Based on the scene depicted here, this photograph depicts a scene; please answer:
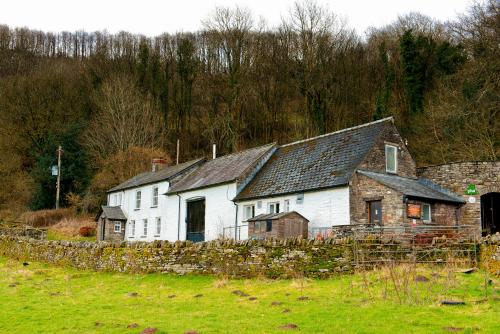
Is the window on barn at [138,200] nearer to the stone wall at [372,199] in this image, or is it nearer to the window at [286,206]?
the window at [286,206]

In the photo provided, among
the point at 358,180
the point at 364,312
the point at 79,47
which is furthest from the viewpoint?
the point at 79,47

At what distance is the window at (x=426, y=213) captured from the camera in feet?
85.3

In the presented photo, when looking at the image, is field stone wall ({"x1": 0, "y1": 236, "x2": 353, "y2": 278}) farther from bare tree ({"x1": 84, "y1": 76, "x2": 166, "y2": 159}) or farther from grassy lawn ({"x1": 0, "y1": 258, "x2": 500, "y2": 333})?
bare tree ({"x1": 84, "y1": 76, "x2": 166, "y2": 159})

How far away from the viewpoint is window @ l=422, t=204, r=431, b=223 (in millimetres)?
26002

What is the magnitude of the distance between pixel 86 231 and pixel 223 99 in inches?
830

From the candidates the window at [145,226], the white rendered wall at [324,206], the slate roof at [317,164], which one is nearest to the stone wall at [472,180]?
the slate roof at [317,164]

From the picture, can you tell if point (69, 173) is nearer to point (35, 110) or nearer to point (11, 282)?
point (35, 110)

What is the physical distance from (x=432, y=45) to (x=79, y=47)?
58897 millimetres

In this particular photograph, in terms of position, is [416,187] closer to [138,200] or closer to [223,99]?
[138,200]

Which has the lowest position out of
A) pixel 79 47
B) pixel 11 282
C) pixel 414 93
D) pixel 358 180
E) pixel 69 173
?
pixel 11 282

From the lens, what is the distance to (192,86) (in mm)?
61000

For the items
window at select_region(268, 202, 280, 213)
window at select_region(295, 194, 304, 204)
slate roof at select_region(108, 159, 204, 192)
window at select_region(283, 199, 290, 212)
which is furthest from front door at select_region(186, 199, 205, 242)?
window at select_region(295, 194, 304, 204)

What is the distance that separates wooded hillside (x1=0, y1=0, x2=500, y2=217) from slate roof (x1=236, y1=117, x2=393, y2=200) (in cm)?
1310

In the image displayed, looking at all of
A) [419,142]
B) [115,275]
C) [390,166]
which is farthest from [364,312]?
[419,142]
